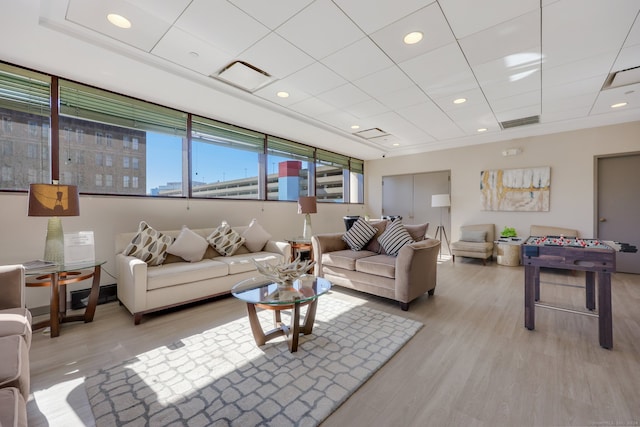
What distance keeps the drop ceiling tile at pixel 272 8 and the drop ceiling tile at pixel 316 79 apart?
739 mm

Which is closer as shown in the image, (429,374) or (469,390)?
(469,390)

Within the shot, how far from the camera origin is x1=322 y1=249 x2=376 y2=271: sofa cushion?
3.44 m

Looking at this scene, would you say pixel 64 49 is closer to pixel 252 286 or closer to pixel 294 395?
pixel 252 286

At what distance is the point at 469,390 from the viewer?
165 centimetres

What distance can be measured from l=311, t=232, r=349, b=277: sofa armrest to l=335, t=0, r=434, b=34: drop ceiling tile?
259 centimetres

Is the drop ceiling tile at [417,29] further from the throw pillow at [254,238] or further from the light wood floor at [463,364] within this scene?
the throw pillow at [254,238]

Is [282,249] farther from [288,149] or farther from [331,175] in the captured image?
[331,175]

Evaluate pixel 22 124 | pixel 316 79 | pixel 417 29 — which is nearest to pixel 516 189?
pixel 417 29

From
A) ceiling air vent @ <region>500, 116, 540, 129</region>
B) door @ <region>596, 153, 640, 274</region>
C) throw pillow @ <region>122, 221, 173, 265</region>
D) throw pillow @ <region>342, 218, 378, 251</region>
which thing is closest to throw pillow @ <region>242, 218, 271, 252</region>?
throw pillow @ <region>122, 221, 173, 265</region>

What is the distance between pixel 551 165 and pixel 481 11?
14.3 feet

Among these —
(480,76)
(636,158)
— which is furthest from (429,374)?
(636,158)

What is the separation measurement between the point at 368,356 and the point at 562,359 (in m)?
1.43

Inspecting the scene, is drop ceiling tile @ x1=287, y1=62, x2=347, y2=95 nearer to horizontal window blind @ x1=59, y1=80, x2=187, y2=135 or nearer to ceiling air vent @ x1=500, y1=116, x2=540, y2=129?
horizontal window blind @ x1=59, y1=80, x2=187, y2=135

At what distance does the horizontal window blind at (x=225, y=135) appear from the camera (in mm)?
4223
